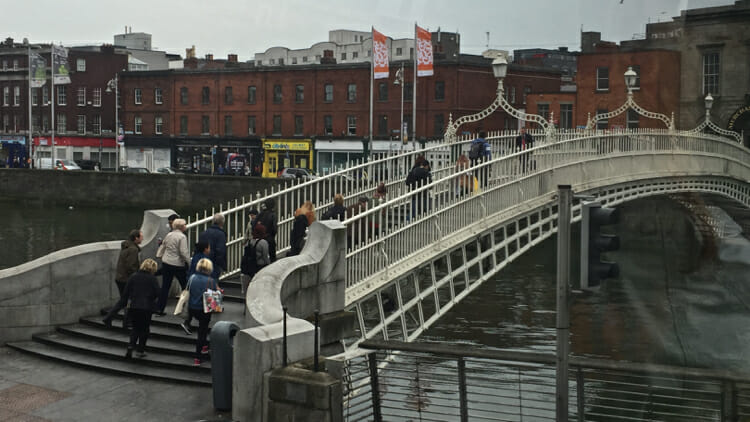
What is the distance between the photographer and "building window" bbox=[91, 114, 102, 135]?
8150cm

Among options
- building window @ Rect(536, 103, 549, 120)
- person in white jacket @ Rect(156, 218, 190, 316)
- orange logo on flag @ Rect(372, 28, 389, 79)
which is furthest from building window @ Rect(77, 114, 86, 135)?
person in white jacket @ Rect(156, 218, 190, 316)

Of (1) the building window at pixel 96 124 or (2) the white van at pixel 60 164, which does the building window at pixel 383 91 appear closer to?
(2) the white van at pixel 60 164

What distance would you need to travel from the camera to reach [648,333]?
2822mm

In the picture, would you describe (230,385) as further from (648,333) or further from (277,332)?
(648,333)

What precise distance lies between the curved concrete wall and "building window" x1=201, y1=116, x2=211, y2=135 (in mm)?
56989

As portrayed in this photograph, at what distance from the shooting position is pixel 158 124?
71625 millimetres

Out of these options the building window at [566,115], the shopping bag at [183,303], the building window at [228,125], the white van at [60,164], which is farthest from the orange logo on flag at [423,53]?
the white van at [60,164]

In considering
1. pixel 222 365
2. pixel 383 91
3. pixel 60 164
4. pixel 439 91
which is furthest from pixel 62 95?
pixel 222 365

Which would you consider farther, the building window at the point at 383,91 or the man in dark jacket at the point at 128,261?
the building window at the point at 383,91

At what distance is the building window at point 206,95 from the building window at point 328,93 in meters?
11.1

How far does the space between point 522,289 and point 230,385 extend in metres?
19.3

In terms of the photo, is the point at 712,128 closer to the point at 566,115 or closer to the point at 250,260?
the point at 250,260

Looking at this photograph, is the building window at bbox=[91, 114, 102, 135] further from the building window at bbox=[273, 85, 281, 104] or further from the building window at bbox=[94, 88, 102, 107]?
the building window at bbox=[273, 85, 281, 104]

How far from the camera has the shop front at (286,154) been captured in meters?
63.2
